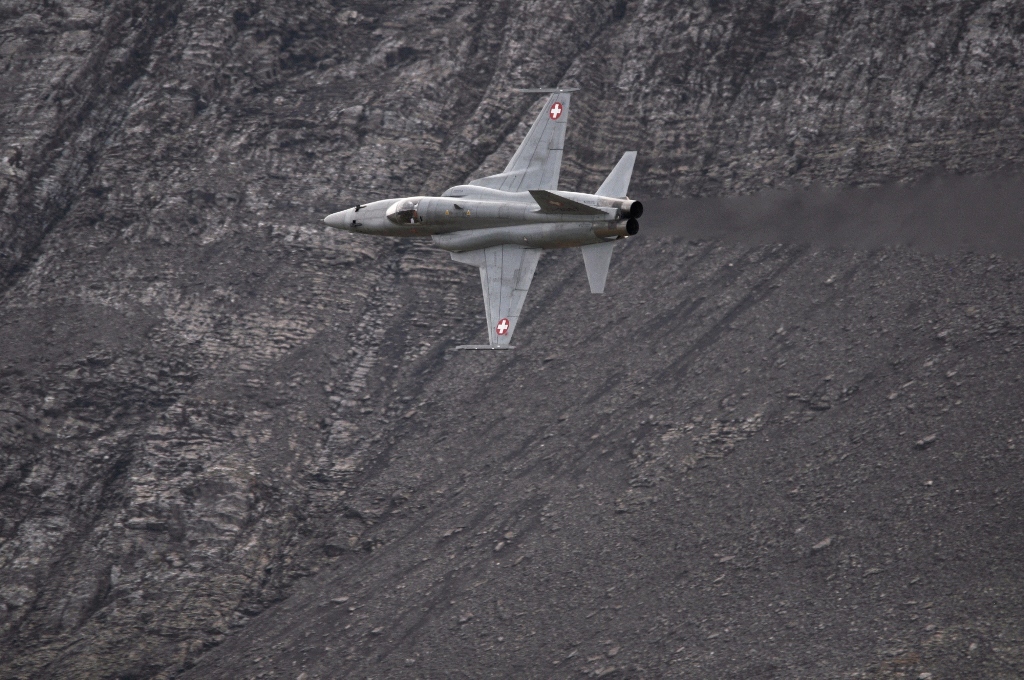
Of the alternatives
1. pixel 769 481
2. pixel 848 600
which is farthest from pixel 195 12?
pixel 848 600

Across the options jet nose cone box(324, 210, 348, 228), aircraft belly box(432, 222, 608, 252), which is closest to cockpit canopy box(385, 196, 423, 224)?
Answer: aircraft belly box(432, 222, 608, 252)

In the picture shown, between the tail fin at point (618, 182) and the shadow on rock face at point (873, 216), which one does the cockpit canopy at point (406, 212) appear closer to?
the tail fin at point (618, 182)

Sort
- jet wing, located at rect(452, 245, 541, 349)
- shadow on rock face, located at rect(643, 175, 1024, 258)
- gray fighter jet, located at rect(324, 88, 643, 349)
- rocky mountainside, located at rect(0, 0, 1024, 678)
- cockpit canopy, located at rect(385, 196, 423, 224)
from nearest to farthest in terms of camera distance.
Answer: gray fighter jet, located at rect(324, 88, 643, 349), jet wing, located at rect(452, 245, 541, 349), rocky mountainside, located at rect(0, 0, 1024, 678), cockpit canopy, located at rect(385, 196, 423, 224), shadow on rock face, located at rect(643, 175, 1024, 258)

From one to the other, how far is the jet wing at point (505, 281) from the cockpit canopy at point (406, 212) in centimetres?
330

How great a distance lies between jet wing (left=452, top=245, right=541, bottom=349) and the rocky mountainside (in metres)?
10.0

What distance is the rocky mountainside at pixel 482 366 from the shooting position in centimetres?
4466

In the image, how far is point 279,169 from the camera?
208 ft

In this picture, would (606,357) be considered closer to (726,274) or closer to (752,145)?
(726,274)

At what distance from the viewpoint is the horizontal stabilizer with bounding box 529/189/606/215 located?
135 ft

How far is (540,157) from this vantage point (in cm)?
4559

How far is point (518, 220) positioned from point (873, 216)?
20.5 metres

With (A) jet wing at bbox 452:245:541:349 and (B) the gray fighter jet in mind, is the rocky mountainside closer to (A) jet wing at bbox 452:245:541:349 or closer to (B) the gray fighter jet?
(A) jet wing at bbox 452:245:541:349

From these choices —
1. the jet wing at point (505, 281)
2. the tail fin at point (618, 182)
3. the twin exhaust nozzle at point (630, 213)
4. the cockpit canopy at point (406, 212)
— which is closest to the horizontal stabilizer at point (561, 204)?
the twin exhaust nozzle at point (630, 213)

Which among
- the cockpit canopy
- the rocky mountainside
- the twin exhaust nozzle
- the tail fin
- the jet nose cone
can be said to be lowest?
the rocky mountainside
